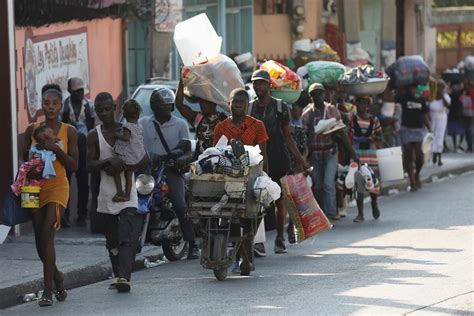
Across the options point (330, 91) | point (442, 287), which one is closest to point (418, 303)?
point (442, 287)

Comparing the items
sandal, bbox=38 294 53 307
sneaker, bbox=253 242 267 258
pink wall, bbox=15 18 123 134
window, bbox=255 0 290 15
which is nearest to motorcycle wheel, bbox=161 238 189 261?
sneaker, bbox=253 242 267 258

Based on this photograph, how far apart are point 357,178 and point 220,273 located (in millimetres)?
6023

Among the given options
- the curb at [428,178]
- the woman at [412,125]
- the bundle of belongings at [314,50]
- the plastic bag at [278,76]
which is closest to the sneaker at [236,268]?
the plastic bag at [278,76]

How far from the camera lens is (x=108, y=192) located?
1198cm

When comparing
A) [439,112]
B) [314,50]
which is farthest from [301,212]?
[439,112]

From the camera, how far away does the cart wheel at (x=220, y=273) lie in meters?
12.5

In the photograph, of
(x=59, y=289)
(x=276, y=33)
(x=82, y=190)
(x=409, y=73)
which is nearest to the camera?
(x=59, y=289)

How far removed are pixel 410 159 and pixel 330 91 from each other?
5328 mm

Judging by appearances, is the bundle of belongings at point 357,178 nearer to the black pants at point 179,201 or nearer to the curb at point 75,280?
the curb at point 75,280

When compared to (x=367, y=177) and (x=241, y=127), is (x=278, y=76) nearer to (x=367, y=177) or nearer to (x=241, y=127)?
(x=367, y=177)

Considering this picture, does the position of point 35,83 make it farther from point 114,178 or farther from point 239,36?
point 239,36

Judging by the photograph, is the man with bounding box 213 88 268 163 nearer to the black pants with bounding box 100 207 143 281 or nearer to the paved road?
the paved road

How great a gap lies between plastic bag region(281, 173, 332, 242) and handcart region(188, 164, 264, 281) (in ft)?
5.20

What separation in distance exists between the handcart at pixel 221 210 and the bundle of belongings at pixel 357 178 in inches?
225
